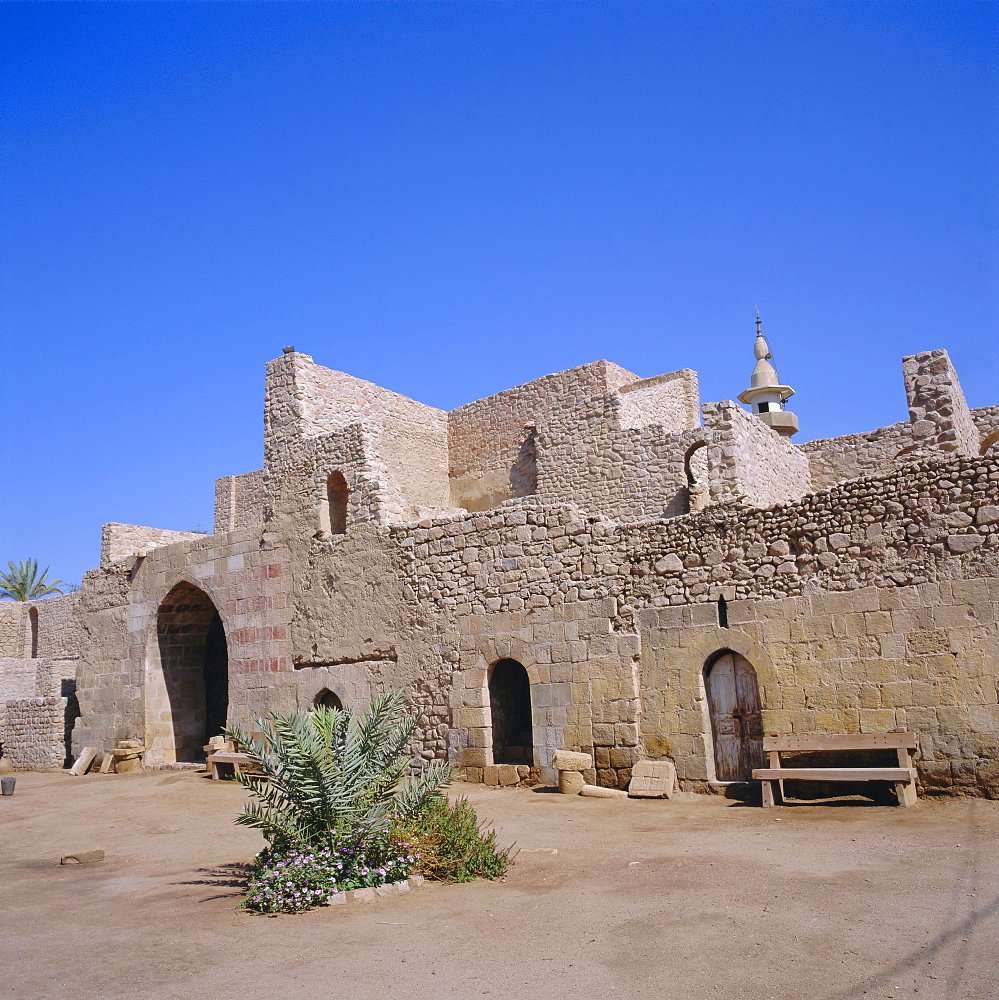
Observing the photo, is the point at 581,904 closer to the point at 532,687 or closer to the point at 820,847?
the point at 820,847

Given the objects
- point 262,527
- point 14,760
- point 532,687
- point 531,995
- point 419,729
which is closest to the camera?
point 531,995

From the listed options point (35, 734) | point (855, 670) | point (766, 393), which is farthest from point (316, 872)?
point (766, 393)

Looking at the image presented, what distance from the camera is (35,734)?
1839 cm

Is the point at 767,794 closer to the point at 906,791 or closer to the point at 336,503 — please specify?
the point at 906,791

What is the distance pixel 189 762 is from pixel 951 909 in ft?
45.3

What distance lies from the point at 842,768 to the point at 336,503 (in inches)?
353

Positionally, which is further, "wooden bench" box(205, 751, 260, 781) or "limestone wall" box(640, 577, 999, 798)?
"wooden bench" box(205, 751, 260, 781)

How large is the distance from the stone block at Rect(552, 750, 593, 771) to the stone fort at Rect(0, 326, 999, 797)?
17 cm

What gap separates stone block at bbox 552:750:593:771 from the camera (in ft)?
35.7

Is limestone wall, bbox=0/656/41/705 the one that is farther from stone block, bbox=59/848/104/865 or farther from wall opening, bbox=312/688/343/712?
stone block, bbox=59/848/104/865

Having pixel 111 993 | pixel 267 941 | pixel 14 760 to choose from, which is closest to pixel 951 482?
pixel 267 941

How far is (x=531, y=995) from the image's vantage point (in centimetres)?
441

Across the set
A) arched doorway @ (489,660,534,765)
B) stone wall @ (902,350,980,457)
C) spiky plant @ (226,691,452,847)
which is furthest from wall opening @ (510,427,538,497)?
spiky plant @ (226,691,452,847)

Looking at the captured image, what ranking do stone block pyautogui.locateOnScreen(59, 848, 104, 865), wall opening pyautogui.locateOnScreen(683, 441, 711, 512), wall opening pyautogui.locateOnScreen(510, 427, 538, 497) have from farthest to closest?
wall opening pyautogui.locateOnScreen(510, 427, 538, 497), wall opening pyautogui.locateOnScreen(683, 441, 711, 512), stone block pyautogui.locateOnScreen(59, 848, 104, 865)
